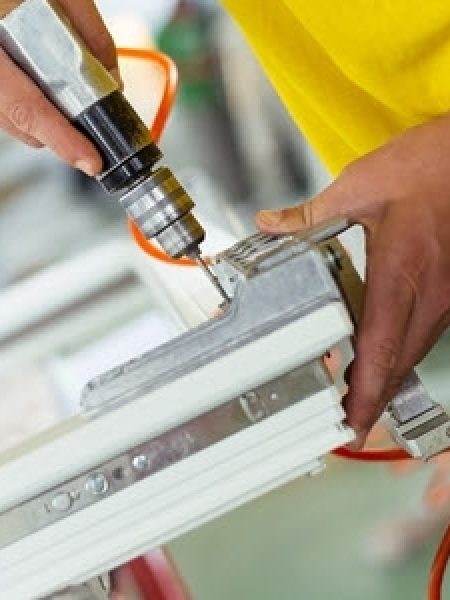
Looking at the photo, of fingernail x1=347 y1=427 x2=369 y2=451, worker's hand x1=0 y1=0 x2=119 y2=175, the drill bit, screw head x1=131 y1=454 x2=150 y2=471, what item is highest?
→ worker's hand x1=0 y1=0 x2=119 y2=175

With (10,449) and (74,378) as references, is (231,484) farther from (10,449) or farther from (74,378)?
(74,378)

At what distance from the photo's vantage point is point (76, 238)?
1.46 metres

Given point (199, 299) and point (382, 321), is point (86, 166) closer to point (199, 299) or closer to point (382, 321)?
point (382, 321)

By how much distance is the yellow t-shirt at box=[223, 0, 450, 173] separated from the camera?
686 millimetres

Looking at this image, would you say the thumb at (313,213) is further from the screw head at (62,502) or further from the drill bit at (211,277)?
the screw head at (62,502)

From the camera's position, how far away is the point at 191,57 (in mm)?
1630

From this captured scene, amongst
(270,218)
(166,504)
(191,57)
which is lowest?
(166,504)

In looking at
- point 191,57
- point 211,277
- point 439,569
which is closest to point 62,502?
point 211,277

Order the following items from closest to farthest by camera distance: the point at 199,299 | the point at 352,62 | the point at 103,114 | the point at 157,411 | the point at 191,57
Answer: the point at 157,411
the point at 103,114
the point at 352,62
the point at 199,299
the point at 191,57

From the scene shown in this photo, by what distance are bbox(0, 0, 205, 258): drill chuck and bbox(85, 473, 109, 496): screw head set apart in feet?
0.50

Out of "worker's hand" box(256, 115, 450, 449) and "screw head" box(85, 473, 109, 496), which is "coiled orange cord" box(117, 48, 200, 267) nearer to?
"worker's hand" box(256, 115, 450, 449)

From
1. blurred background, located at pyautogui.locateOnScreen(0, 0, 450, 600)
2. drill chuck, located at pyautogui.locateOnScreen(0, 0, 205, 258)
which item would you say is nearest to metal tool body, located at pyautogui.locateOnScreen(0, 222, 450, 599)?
drill chuck, located at pyautogui.locateOnScreen(0, 0, 205, 258)

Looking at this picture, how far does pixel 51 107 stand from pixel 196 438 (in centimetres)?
20

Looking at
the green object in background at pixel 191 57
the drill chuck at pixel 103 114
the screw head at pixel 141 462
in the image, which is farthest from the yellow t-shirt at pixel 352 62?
the green object in background at pixel 191 57
